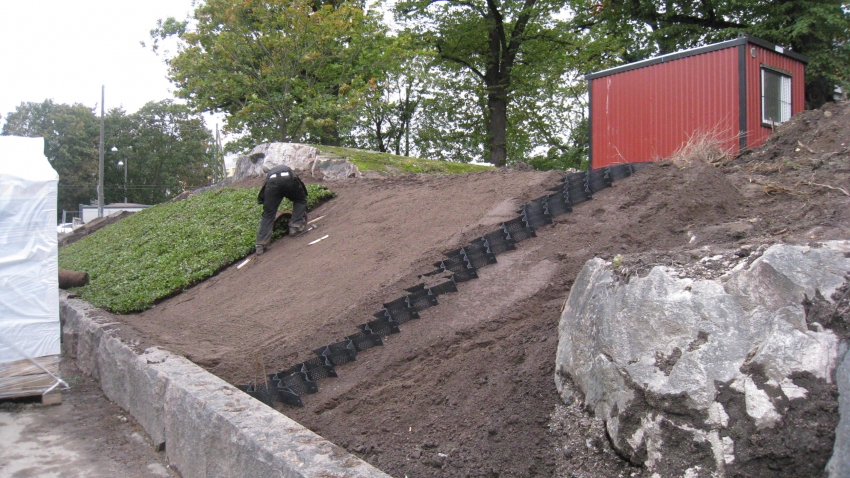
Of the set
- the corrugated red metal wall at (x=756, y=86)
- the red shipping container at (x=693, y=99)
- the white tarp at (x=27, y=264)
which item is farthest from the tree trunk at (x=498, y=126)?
the white tarp at (x=27, y=264)

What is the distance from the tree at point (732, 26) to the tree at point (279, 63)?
8.43 meters

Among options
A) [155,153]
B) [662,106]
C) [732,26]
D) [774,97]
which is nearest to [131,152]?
[155,153]

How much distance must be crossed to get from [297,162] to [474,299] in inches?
375

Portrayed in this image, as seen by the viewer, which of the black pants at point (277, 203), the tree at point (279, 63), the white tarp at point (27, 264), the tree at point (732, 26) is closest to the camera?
the white tarp at point (27, 264)

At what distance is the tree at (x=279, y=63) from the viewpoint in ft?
53.8

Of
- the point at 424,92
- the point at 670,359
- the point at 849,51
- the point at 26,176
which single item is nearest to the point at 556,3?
the point at 424,92

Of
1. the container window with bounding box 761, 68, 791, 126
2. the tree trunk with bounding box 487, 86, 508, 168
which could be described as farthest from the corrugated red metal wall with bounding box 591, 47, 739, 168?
the tree trunk with bounding box 487, 86, 508, 168

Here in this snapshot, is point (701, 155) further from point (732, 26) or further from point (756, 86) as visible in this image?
point (732, 26)

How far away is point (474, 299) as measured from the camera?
16.4 ft

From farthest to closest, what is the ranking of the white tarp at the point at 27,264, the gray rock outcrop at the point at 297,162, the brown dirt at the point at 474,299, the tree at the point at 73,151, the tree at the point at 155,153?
the tree at the point at 155,153 < the tree at the point at 73,151 < the gray rock outcrop at the point at 297,162 < the white tarp at the point at 27,264 < the brown dirt at the point at 474,299

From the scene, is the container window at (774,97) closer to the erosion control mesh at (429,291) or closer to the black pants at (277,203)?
the erosion control mesh at (429,291)

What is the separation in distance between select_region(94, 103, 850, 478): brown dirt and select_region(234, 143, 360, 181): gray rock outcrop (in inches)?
143

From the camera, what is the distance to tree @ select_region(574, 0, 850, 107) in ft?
50.6

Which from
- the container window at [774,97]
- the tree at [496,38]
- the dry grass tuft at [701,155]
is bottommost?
the dry grass tuft at [701,155]
